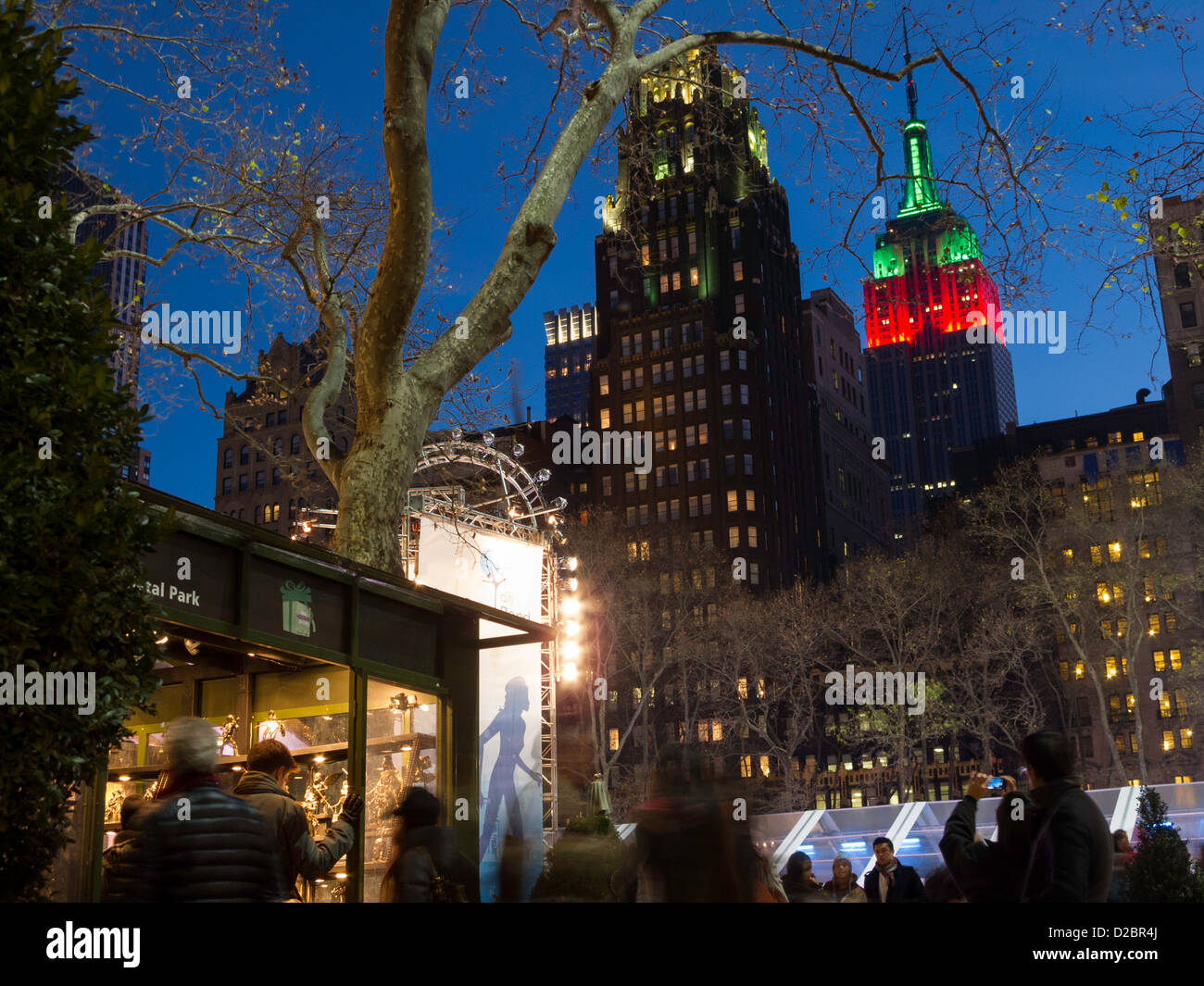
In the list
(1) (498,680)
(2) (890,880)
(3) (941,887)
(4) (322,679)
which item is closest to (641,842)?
(3) (941,887)

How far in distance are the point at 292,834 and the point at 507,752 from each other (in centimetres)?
1487

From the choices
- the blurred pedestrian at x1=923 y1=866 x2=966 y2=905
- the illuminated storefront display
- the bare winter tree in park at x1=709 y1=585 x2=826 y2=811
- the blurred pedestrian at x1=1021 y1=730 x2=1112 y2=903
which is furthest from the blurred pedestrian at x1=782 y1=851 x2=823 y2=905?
the bare winter tree in park at x1=709 y1=585 x2=826 y2=811

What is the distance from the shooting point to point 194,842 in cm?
504

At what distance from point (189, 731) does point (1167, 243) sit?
32.4ft

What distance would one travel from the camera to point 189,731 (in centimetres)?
527

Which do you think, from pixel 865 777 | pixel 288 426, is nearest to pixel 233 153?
pixel 865 777

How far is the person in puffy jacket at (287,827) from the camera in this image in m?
5.86

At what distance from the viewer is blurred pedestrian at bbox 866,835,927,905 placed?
10133 millimetres

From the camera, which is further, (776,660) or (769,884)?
(776,660)

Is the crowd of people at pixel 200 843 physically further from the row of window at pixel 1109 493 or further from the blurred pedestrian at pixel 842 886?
the row of window at pixel 1109 493

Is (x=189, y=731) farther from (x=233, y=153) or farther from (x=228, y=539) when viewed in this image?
(x=233, y=153)

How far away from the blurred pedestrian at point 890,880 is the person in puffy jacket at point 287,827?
5542 millimetres

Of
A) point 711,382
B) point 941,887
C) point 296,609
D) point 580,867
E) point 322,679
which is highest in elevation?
point 711,382

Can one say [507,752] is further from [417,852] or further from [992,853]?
[992,853]
